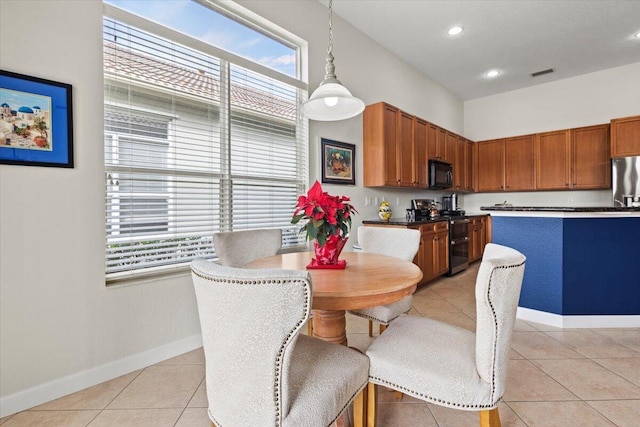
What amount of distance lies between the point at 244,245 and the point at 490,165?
561 centimetres

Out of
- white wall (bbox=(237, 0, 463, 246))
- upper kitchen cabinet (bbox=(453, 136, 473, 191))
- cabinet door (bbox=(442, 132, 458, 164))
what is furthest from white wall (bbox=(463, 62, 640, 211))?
white wall (bbox=(237, 0, 463, 246))

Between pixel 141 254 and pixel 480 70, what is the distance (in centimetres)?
548

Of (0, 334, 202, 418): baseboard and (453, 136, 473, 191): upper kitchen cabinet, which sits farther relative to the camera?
(453, 136, 473, 191): upper kitchen cabinet

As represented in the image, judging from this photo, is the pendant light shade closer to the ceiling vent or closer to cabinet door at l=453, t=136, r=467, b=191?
cabinet door at l=453, t=136, r=467, b=191

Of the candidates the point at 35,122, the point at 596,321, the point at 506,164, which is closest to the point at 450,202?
the point at 506,164

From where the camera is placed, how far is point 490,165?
20.1 ft

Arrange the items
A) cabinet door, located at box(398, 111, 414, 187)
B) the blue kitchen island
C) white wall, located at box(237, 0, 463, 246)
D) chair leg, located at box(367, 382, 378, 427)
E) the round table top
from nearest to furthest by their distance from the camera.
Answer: the round table top < chair leg, located at box(367, 382, 378, 427) < the blue kitchen island < white wall, located at box(237, 0, 463, 246) < cabinet door, located at box(398, 111, 414, 187)

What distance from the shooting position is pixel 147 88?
7.36 ft

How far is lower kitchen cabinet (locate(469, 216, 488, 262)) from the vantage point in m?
5.43

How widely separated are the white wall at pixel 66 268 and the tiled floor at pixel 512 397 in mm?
154

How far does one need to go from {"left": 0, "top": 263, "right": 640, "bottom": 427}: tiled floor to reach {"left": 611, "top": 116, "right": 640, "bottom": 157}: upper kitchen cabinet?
11.2 ft

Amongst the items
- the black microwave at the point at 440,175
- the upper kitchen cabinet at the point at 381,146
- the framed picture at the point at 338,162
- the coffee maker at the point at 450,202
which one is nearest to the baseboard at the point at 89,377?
the framed picture at the point at 338,162

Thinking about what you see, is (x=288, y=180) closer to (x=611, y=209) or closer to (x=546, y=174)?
(x=611, y=209)

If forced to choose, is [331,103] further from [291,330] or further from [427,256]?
[427,256]
